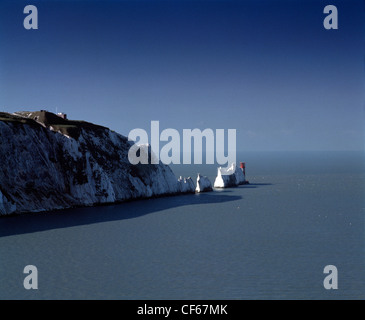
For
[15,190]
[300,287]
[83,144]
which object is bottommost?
[300,287]

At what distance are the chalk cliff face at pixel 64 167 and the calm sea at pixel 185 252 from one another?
3.74 m

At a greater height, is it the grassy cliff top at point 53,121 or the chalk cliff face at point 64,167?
the grassy cliff top at point 53,121

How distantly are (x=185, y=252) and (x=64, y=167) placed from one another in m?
36.5

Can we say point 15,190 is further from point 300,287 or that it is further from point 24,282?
point 300,287

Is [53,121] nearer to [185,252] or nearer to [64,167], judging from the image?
[64,167]

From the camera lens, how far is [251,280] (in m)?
30.6

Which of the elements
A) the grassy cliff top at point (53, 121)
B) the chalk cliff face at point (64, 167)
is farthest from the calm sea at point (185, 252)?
the grassy cliff top at point (53, 121)

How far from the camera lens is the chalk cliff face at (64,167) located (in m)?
60.6

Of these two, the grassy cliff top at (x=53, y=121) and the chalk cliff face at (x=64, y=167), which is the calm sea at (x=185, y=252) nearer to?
the chalk cliff face at (x=64, y=167)

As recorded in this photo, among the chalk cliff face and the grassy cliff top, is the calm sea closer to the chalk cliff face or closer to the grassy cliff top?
the chalk cliff face

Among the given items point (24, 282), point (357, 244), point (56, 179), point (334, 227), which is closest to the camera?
point (24, 282)

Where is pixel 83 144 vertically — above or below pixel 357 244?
above

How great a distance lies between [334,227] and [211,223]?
16.2 m
